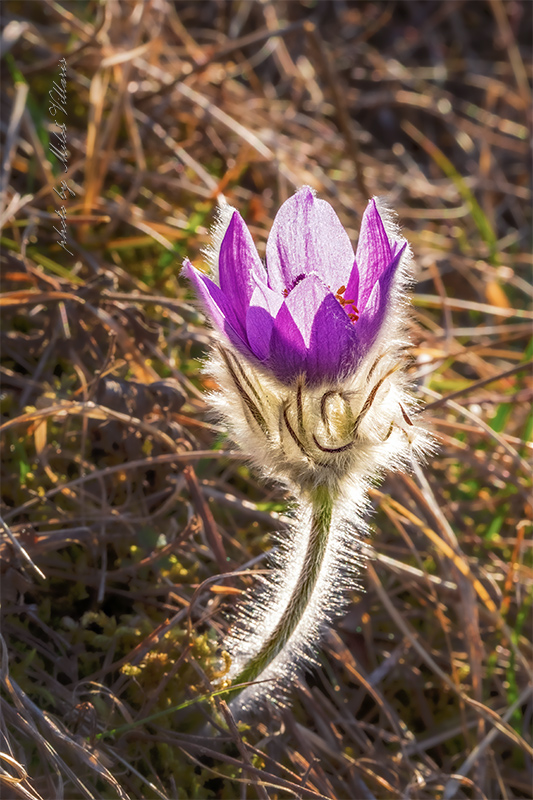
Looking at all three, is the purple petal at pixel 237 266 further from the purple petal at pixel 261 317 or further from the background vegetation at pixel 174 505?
the background vegetation at pixel 174 505

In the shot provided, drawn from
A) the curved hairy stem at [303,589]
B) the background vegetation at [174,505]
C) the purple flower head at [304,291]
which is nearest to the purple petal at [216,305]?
the purple flower head at [304,291]

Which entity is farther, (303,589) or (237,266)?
(303,589)

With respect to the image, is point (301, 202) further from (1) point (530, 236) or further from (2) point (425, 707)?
(1) point (530, 236)

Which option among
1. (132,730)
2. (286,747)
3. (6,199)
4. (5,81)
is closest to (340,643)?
(286,747)

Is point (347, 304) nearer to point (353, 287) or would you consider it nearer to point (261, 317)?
point (353, 287)

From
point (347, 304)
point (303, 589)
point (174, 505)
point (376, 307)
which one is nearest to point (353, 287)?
point (347, 304)

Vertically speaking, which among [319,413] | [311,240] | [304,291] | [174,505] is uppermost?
[311,240]

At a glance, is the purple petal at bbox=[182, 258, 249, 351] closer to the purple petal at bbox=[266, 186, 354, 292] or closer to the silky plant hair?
the silky plant hair
